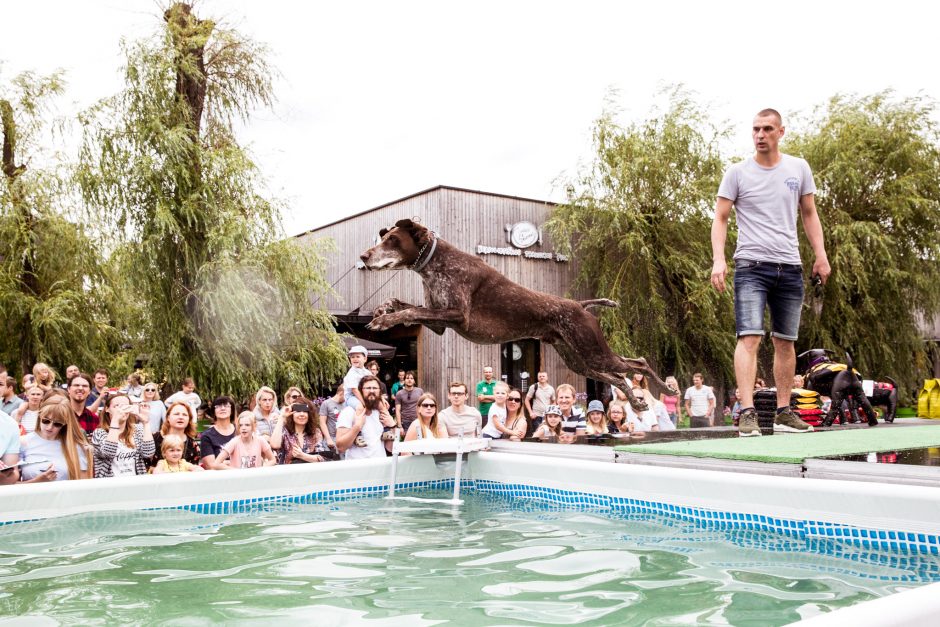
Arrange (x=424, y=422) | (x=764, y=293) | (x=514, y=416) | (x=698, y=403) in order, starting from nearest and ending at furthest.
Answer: (x=764, y=293) < (x=424, y=422) < (x=514, y=416) < (x=698, y=403)

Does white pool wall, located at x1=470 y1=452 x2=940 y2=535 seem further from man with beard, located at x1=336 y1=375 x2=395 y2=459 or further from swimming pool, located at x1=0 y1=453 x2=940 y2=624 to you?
man with beard, located at x1=336 y1=375 x2=395 y2=459

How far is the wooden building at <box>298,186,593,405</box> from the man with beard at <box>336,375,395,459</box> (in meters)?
14.4

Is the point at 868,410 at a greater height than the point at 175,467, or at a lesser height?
greater

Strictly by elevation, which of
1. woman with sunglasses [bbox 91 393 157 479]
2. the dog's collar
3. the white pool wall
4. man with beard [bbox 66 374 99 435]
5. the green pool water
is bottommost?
the green pool water

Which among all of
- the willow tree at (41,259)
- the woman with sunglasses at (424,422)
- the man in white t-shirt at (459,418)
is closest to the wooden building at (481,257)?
the willow tree at (41,259)

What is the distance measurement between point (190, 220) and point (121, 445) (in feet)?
28.5

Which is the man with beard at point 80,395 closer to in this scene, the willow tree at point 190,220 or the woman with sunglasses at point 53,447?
the woman with sunglasses at point 53,447

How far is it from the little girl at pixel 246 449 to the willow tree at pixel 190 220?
746 cm

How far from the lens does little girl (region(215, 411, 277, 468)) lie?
707 cm

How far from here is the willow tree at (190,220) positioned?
14398mm

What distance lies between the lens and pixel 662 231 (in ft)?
72.7

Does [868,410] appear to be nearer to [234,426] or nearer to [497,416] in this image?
[497,416]

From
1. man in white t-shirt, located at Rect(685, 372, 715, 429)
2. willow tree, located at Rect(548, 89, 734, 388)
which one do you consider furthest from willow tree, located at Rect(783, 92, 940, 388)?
man in white t-shirt, located at Rect(685, 372, 715, 429)

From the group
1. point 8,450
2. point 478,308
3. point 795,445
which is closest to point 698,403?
point 795,445
